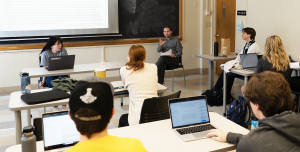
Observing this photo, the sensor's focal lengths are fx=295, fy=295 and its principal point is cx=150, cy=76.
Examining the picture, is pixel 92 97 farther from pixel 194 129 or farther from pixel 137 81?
pixel 137 81

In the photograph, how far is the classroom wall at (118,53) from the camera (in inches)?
213

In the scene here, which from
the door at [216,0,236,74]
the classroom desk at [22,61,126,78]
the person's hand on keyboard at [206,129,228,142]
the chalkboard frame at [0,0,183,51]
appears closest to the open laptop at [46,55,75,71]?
the classroom desk at [22,61,126,78]

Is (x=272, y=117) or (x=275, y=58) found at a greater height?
(x=275, y=58)

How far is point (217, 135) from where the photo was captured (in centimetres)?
187

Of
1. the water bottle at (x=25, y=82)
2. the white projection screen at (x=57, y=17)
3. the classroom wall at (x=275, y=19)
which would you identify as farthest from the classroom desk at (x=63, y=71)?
the classroom wall at (x=275, y=19)

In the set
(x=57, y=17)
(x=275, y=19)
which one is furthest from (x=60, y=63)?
(x=275, y=19)

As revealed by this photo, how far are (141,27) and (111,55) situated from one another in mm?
867

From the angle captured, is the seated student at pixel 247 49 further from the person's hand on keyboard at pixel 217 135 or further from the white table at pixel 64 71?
the person's hand on keyboard at pixel 217 135

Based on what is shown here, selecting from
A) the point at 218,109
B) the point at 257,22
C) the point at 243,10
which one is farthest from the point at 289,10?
the point at 218,109

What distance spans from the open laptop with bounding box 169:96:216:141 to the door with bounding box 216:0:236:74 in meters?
4.64

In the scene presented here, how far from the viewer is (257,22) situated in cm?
552

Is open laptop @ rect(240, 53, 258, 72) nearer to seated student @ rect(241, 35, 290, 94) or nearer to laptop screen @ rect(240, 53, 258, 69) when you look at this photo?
laptop screen @ rect(240, 53, 258, 69)

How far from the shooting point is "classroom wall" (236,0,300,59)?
15.8ft

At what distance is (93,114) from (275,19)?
15.8 feet
